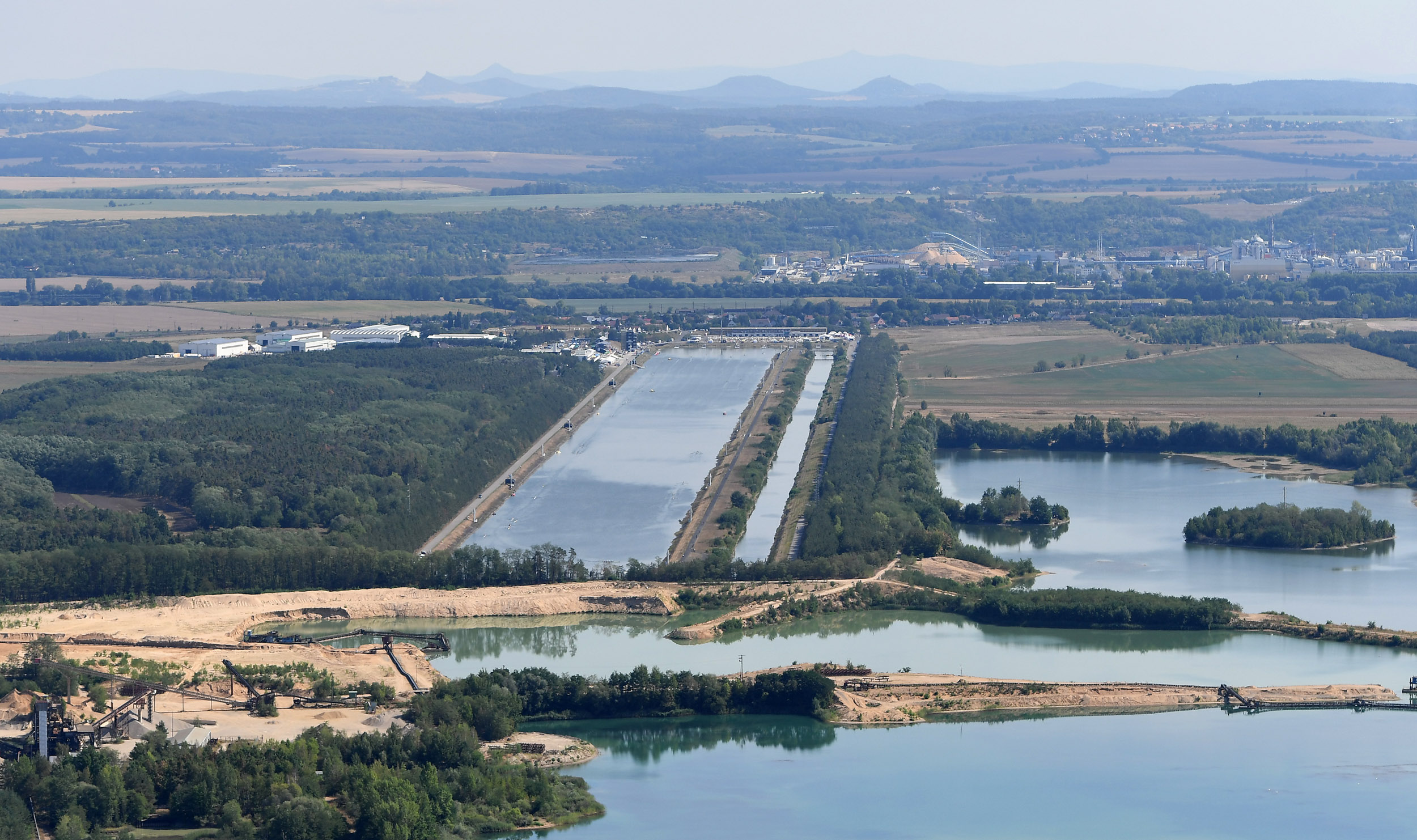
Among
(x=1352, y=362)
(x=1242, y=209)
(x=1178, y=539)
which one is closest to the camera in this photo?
(x=1178, y=539)

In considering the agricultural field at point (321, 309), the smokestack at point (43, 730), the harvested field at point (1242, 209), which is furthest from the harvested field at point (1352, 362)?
the harvested field at point (1242, 209)

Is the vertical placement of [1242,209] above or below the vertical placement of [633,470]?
above

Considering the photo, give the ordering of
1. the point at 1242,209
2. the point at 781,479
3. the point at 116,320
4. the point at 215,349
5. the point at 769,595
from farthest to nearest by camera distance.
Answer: the point at 1242,209
the point at 116,320
the point at 215,349
the point at 781,479
the point at 769,595

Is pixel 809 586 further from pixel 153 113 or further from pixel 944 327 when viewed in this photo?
pixel 153 113

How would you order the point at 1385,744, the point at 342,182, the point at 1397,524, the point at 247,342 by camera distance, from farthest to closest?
the point at 342,182, the point at 247,342, the point at 1397,524, the point at 1385,744

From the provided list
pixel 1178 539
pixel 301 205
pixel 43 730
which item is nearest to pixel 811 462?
pixel 1178 539

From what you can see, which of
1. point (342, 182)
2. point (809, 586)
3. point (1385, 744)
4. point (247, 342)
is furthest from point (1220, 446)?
point (342, 182)

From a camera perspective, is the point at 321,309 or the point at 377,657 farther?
the point at 321,309

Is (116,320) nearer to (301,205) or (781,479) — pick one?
(781,479)

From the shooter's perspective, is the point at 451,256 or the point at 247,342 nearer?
the point at 247,342
